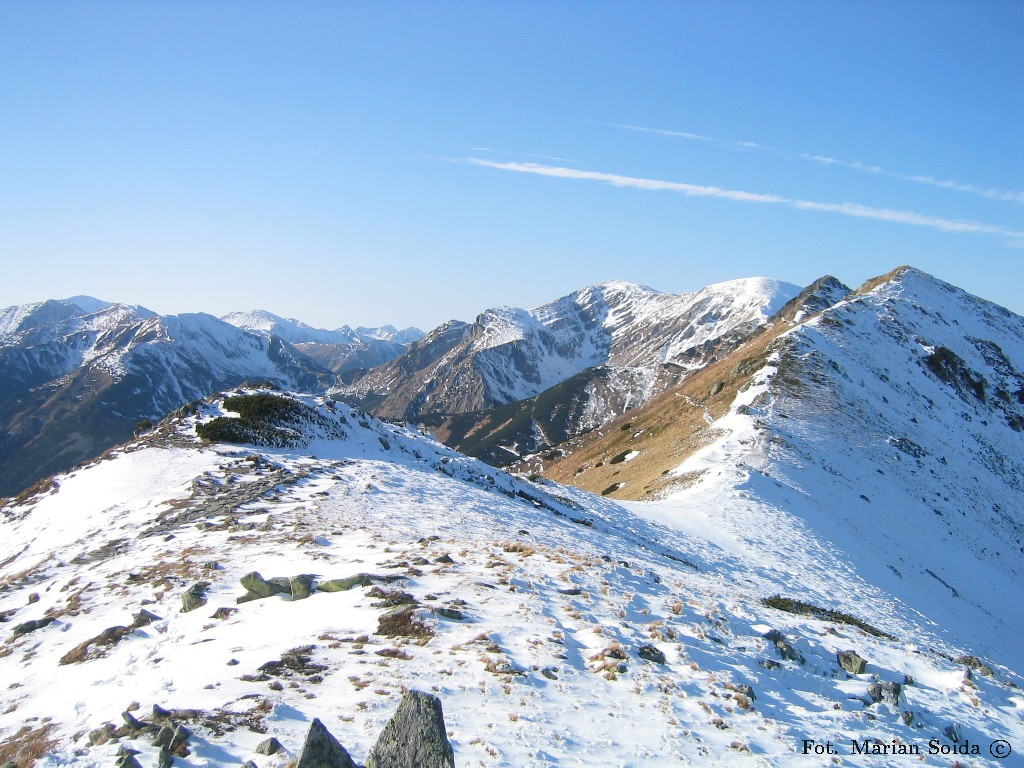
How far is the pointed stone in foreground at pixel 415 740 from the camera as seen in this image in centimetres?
802

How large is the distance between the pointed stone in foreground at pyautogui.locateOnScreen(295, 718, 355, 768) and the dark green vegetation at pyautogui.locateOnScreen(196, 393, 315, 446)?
3285 centimetres

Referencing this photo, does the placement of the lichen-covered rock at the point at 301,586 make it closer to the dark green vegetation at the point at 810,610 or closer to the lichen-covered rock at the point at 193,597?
the lichen-covered rock at the point at 193,597

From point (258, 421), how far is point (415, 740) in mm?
34850

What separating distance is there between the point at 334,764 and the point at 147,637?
8.50 meters

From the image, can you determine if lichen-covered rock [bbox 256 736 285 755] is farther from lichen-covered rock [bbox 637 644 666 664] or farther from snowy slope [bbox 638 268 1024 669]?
snowy slope [bbox 638 268 1024 669]

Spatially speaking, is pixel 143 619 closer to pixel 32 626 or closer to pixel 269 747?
pixel 32 626

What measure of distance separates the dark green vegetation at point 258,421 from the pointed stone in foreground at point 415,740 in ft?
107

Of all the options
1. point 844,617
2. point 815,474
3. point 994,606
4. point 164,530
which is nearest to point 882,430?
point 815,474

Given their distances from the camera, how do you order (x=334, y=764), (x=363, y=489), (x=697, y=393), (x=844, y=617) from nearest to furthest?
(x=334, y=764) → (x=844, y=617) → (x=363, y=489) → (x=697, y=393)

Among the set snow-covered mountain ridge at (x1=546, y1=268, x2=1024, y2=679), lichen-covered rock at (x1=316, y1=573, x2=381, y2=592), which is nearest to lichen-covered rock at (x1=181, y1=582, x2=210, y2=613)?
lichen-covered rock at (x1=316, y1=573, x2=381, y2=592)

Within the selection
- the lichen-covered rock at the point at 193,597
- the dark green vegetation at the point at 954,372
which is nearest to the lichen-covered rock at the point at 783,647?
the lichen-covered rock at the point at 193,597

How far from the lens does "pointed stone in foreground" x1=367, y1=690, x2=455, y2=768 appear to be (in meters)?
8.02

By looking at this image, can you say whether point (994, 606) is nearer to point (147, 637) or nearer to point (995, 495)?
point (995, 495)

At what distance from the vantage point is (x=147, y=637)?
45.0 feet
